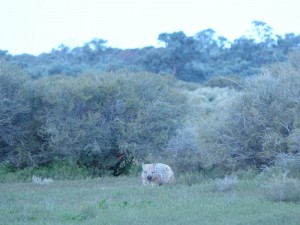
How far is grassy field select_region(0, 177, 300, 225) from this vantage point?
10.7m

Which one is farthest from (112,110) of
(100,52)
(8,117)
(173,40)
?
Answer: (100,52)

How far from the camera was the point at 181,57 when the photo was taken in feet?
211

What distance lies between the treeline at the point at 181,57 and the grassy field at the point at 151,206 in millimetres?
40817

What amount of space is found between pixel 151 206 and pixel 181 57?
173 ft

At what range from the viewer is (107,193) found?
50.2ft

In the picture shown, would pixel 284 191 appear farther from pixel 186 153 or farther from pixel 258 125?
pixel 186 153

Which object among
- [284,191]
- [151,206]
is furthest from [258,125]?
[151,206]

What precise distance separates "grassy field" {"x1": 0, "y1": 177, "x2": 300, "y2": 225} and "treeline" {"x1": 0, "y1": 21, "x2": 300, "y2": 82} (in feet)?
134

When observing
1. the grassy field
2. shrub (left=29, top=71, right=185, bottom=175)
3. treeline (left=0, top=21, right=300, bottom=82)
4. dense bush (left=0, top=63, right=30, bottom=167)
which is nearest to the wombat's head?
the grassy field

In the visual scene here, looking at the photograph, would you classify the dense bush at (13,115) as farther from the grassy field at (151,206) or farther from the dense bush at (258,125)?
the dense bush at (258,125)

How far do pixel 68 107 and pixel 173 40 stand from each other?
42675 millimetres

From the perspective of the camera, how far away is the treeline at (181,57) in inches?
2418

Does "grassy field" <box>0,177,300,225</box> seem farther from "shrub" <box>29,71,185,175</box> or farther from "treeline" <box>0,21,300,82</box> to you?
"treeline" <box>0,21,300,82</box>

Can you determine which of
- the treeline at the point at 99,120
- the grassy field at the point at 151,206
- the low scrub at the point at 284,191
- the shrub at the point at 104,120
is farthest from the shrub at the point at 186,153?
the low scrub at the point at 284,191
